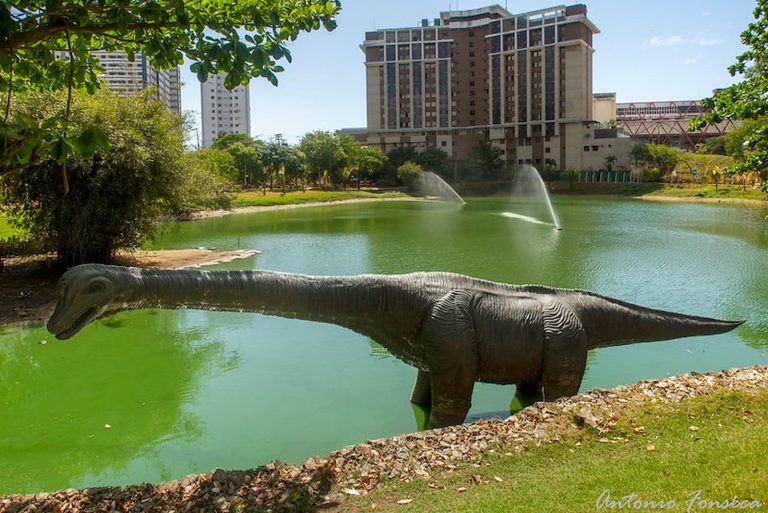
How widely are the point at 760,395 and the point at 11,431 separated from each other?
31.5ft

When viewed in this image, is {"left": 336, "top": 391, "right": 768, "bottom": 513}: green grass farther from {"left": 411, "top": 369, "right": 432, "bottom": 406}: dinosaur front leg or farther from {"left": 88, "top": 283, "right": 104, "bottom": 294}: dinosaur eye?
{"left": 411, "top": 369, "right": 432, "bottom": 406}: dinosaur front leg

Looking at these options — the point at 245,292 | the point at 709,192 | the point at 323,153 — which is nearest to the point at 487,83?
the point at 323,153

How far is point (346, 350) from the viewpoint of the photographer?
13000 mm

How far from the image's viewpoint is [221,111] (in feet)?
610

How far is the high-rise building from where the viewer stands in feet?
334

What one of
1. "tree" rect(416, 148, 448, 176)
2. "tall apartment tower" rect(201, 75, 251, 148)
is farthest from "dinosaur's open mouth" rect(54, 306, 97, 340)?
"tall apartment tower" rect(201, 75, 251, 148)

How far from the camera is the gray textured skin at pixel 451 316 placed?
20.6 ft

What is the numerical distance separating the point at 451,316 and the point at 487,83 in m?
113

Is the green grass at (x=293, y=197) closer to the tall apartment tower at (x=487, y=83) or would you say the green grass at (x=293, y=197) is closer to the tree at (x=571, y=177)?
the tree at (x=571, y=177)


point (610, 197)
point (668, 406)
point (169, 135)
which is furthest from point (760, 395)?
point (610, 197)

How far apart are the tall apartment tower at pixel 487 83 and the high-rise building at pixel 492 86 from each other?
167mm

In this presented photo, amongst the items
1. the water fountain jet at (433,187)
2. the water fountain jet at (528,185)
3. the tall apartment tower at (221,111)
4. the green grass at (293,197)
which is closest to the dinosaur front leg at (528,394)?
the green grass at (293,197)

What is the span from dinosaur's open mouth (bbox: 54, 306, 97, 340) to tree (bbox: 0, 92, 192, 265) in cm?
1382

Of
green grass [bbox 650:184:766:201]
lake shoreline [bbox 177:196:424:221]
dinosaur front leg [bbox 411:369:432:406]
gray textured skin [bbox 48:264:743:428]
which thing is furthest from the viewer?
green grass [bbox 650:184:766:201]
